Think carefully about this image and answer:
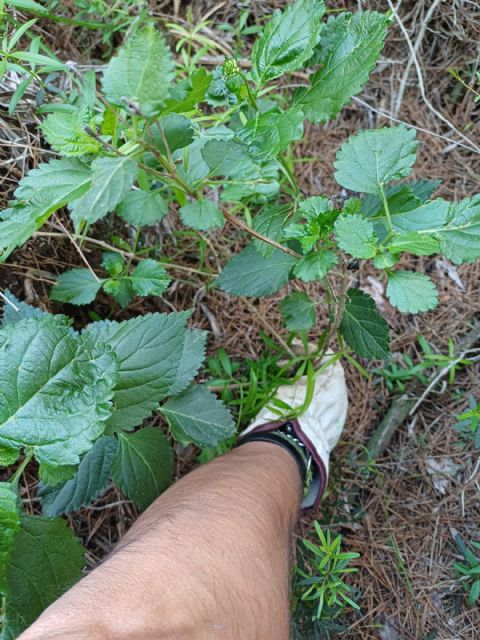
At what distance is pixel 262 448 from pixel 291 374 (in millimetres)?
350

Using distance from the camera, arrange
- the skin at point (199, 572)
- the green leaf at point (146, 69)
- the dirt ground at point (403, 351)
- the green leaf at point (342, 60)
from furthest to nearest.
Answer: the dirt ground at point (403, 351) < the green leaf at point (342, 60) < the skin at point (199, 572) < the green leaf at point (146, 69)

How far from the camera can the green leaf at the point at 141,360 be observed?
1.18 m

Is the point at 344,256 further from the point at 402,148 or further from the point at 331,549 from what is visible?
the point at 331,549

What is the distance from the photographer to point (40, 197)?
877mm

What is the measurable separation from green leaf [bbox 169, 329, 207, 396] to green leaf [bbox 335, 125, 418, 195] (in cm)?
60

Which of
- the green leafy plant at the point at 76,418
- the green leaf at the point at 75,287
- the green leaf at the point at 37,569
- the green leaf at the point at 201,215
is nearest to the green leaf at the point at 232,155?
the green leaf at the point at 201,215

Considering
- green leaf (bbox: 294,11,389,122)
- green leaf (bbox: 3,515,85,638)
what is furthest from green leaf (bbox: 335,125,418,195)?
green leaf (bbox: 3,515,85,638)

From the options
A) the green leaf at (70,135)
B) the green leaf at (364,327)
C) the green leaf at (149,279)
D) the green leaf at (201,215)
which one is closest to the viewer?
the green leaf at (70,135)

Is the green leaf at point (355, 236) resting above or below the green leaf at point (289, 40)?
below

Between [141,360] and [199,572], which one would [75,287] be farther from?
[199,572]

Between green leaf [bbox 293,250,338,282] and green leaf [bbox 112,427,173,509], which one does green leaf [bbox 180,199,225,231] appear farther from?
green leaf [bbox 112,427,173,509]

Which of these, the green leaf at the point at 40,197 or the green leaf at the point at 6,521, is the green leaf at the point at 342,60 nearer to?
the green leaf at the point at 40,197

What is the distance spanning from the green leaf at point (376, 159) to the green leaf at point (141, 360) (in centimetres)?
49

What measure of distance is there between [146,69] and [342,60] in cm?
50
